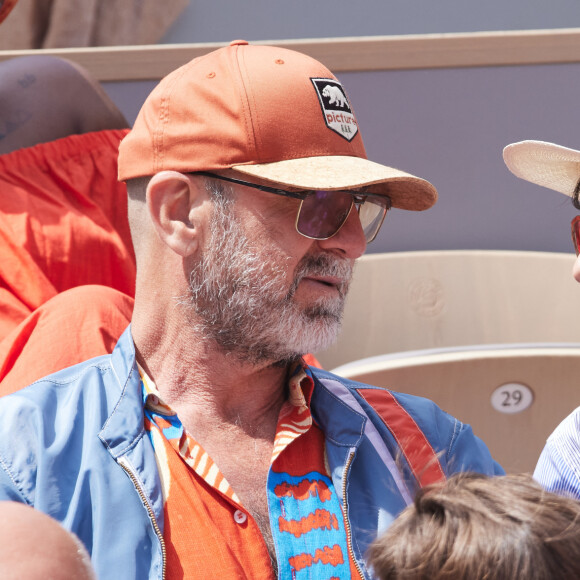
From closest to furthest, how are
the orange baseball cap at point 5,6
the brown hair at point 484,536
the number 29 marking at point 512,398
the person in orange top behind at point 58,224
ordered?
the brown hair at point 484,536 → the person in orange top behind at point 58,224 → the number 29 marking at point 512,398 → the orange baseball cap at point 5,6

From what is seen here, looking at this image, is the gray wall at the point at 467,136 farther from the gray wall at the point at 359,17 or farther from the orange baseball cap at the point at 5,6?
the gray wall at the point at 359,17

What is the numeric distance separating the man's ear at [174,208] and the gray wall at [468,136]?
1473 mm

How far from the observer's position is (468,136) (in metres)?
2.64

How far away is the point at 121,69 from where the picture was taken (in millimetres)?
2518

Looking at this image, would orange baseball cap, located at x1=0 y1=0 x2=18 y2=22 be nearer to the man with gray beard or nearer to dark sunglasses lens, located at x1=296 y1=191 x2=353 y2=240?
the man with gray beard

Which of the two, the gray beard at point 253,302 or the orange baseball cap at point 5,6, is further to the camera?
the orange baseball cap at point 5,6

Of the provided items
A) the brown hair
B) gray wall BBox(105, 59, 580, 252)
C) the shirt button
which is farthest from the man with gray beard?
gray wall BBox(105, 59, 580, 252)

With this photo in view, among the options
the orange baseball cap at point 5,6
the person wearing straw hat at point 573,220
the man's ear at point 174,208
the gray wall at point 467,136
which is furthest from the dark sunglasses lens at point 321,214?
the gray wall at point 467,136

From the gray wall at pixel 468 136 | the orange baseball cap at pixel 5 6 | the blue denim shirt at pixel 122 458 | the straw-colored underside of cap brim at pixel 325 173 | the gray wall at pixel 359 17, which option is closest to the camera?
the blue denim shirt at pixel 122 458

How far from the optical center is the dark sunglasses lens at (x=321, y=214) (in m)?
1.14

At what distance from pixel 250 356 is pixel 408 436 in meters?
0.24

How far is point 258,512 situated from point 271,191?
0.42m

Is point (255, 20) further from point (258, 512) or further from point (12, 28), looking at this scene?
point (258, 512)

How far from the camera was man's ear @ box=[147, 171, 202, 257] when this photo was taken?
3.78 feet
